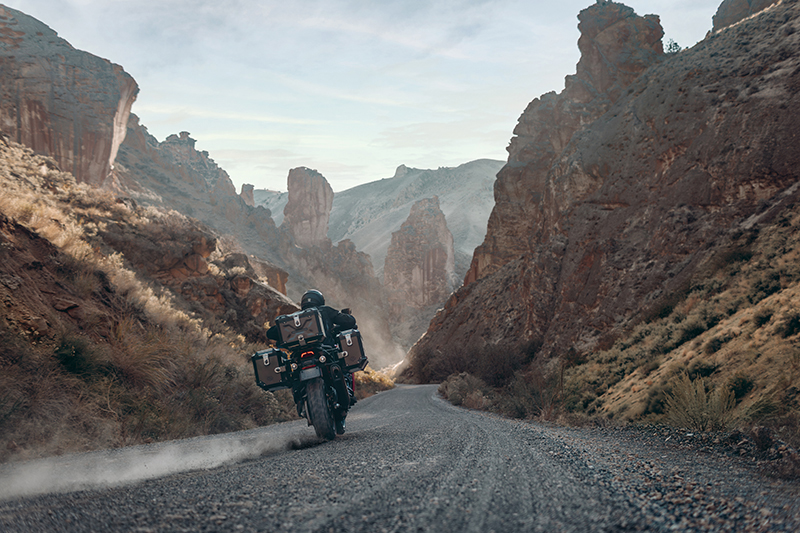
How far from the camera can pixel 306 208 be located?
124250 mm

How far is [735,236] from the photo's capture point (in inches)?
630

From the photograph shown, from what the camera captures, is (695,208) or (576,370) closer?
(576,370)

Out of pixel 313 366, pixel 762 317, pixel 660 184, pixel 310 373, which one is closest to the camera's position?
pixel 310 373

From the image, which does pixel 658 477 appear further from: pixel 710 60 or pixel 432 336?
pixel 432 336

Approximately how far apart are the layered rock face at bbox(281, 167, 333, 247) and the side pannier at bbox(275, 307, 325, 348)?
116491 mm

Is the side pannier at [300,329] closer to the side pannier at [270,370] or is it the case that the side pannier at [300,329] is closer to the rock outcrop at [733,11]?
the side pannier at [270,370]

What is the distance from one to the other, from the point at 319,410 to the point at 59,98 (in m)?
45.4

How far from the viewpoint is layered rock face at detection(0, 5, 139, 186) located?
3425 cm

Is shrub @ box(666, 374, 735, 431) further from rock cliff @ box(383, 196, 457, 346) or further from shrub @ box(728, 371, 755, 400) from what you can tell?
rock cliff @ box(383, 196, 457, 346)

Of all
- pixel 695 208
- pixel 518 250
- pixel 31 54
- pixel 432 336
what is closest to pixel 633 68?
pixel 518 250

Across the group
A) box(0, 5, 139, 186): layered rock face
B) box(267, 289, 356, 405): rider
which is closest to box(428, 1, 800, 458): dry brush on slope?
box(267, 289, 356, 405): rider

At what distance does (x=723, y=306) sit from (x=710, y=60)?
61.2 ft

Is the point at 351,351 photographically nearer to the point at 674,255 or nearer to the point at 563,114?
the point at 674,255

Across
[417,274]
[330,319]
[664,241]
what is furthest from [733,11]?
[417,274]
